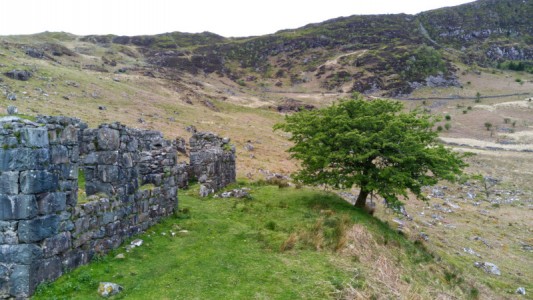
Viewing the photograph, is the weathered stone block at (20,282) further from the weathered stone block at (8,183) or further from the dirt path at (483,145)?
the dirt path at (483,145)

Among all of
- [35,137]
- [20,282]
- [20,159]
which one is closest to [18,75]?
[35,137]

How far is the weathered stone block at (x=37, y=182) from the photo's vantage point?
291 inches

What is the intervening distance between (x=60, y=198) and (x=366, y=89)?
91147 mm

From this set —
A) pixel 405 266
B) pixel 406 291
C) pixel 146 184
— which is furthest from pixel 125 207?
pixel 405 266

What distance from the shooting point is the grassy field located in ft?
28.4

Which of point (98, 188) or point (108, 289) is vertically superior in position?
point (98, 188)

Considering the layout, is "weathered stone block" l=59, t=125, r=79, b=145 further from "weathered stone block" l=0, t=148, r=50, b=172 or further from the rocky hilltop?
the rocky hilltop

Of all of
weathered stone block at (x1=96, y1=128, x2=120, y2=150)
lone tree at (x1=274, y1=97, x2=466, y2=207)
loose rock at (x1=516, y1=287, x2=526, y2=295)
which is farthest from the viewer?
lone tree at (x1=274, y1=97, x2=466, y2=207)

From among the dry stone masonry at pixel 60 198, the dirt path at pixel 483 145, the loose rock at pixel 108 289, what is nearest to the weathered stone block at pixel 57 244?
the dry stone masonry at pixel 60 198

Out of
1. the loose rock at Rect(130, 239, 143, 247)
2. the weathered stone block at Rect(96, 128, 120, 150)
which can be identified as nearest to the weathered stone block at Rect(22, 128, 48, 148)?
the weathered stone block at Rect(96, 128, 120, 150)

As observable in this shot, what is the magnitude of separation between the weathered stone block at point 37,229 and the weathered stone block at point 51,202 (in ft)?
0.49

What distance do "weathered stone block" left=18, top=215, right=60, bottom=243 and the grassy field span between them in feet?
3.53

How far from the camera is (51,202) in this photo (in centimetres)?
794

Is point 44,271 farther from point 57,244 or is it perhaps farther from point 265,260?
point 265,260
